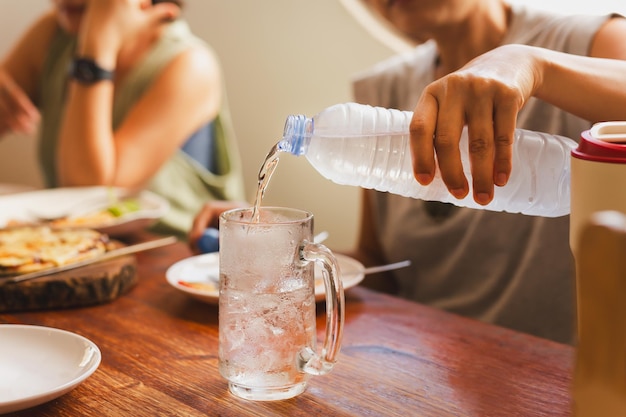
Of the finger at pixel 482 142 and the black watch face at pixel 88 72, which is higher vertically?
the finger at pixel 482 142

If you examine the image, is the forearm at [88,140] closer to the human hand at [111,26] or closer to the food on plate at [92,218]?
the human hand at [111,26]

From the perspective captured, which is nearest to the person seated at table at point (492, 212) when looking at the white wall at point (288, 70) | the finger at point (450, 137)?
the finger at point (450, 137)

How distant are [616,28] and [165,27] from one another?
1.50 m

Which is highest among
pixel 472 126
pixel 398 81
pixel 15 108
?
pixel 472 126

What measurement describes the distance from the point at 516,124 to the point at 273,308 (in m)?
0.42

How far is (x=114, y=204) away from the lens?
166 cm

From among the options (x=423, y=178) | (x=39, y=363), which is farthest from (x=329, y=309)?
(x=39, y=363)

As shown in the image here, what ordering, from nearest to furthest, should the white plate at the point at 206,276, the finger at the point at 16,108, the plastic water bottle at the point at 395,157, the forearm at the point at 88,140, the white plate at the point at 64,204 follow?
the plastic water bottle at the point at 395,157
the white plate at the point at 206,276
the white plate at the point at 64,204
the forearm at the point at 88,140
the finger at the point at 16,108

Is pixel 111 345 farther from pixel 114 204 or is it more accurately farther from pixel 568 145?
pixel 114 204

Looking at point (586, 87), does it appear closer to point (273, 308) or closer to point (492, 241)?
point (273, 308)

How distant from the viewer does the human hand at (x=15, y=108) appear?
249 cm

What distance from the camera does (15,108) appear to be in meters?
2.51

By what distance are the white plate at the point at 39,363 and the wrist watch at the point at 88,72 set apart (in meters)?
1.34

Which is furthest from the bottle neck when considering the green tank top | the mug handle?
the green tank top
